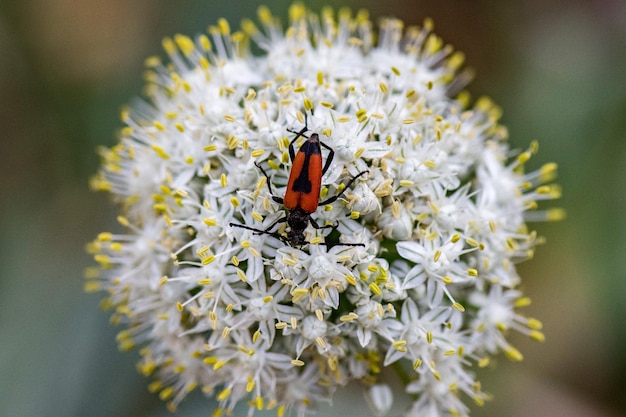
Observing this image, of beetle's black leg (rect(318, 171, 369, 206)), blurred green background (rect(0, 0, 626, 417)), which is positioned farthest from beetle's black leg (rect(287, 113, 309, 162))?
blurred green background (rect(0, 0, 626, 417))

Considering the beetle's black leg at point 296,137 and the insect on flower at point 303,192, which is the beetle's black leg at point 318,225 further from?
the beetle's black leg at point 296,137

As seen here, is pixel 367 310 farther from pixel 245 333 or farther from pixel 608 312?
pixel 608 312

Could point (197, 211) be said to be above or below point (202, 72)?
below

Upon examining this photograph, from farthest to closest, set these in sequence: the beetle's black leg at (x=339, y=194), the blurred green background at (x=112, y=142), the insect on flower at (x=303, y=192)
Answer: the blurred green background at (x=112, y=142), the beetle's black leg at (x=339, y=194), the insect on flower at (x=303, y=192)

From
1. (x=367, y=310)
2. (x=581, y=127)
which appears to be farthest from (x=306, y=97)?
(x=581, y=127)

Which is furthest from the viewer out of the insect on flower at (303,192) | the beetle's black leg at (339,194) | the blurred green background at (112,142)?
the blurred green background at (112,142)

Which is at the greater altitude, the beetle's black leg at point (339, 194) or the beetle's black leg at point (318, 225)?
the beetle's black leg at point (339, 194)

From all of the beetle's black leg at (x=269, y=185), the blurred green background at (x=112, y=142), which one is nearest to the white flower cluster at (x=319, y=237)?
the beetle's black leg at (x=269, y=185)
